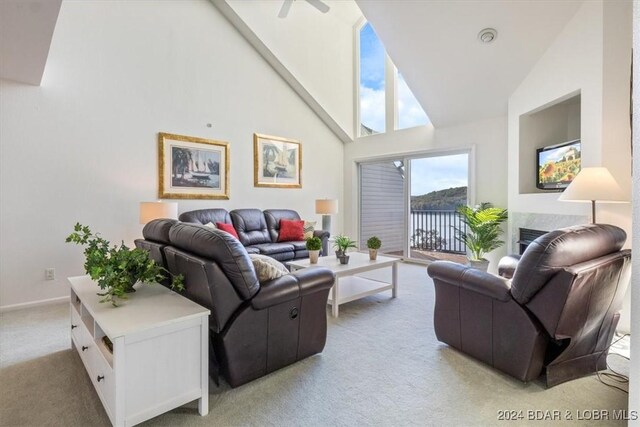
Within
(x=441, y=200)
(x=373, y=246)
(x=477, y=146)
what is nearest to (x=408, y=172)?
(x=441, y=200)

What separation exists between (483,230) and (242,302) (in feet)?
12.2

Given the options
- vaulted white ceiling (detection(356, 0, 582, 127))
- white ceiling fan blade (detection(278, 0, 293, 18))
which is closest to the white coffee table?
vaulted white ceiling (detection(356, 0, 582, 127))

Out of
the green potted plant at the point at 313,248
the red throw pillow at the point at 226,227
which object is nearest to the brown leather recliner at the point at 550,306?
the green potted plant at the point at 313,248

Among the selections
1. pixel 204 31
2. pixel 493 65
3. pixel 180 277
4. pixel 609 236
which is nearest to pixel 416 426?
pixel 180 277

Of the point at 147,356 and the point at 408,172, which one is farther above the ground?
the point at 408,172

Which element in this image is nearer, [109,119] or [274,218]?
[109,119]

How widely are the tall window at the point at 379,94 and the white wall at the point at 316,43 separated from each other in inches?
9.7

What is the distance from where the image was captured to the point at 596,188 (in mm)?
2512

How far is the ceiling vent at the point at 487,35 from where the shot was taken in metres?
3.61

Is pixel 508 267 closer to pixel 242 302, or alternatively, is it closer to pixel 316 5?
pixel 242 302

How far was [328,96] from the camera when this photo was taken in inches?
243

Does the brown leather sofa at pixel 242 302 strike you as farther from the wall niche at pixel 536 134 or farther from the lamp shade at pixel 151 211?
the wall niche at pixel 536 134

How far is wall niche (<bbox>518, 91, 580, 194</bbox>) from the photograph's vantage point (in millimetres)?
4031

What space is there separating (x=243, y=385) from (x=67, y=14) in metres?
4.31
